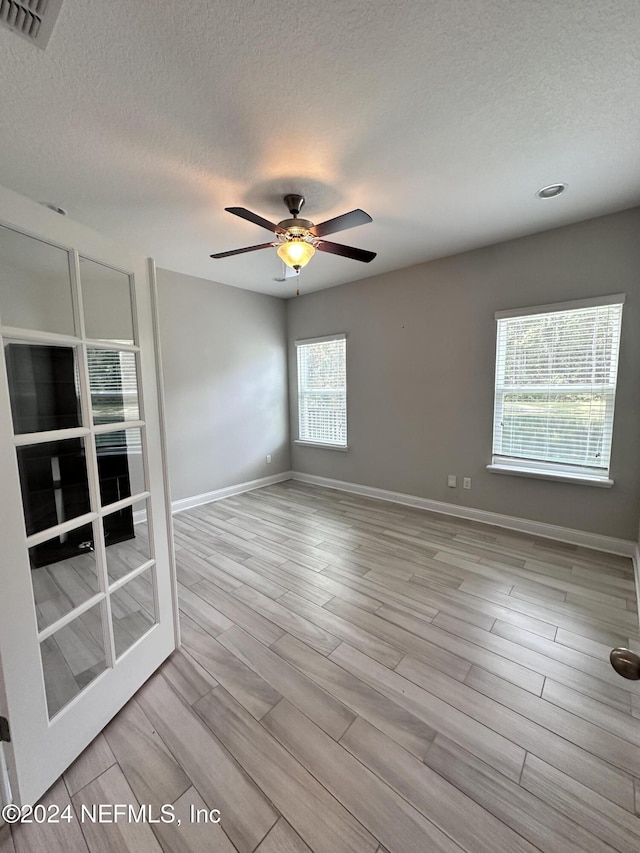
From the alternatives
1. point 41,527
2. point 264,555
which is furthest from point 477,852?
point 264,555

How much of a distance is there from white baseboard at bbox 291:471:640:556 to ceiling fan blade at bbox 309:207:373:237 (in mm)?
2933

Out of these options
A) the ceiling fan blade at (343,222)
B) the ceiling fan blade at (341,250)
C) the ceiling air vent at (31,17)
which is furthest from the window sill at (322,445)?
the ceiling air vent at (31,17)

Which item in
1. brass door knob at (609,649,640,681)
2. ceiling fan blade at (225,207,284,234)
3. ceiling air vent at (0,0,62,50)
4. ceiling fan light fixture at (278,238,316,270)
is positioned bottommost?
brass door knob at (609,649,640,681)

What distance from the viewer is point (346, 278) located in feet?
13.6

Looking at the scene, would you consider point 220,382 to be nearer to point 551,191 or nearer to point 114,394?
point 114,394

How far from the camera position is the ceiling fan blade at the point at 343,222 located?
1.88 meters

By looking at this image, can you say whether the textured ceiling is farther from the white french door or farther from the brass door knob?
the brass door knob

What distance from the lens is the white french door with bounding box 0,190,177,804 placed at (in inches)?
43.1

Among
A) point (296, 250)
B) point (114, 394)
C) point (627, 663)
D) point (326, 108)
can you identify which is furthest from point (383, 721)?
point (326, 108)

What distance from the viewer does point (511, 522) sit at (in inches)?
129

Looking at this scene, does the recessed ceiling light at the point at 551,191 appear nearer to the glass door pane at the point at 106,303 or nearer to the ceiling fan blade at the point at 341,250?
the ceiling fan blade at the point at 341,250

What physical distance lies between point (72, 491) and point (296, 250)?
6.15 ft

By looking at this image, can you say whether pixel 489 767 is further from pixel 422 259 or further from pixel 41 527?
pixel 422 259

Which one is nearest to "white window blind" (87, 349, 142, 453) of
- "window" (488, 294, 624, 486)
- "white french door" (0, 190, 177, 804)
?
"white french door" (0, 190, 177, 804)
